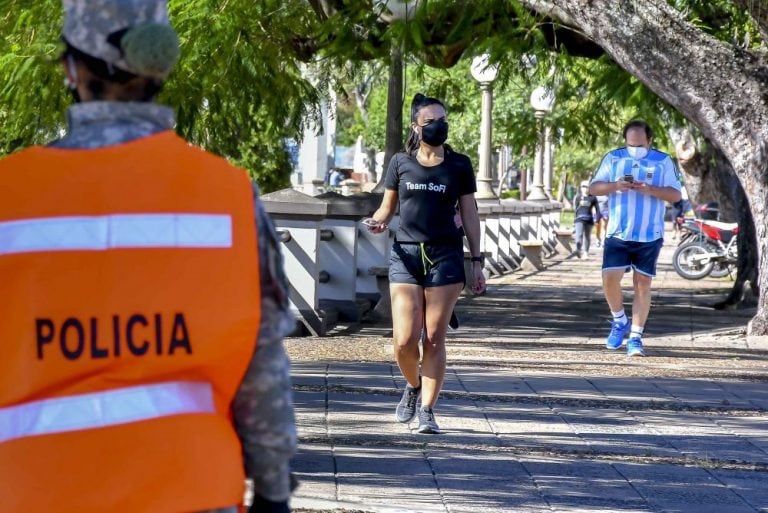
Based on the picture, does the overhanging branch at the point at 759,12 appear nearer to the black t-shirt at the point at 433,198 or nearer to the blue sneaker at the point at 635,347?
the blue sneaker at the point at 635,347

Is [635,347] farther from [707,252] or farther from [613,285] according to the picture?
[707,252]

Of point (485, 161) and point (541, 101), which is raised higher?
point (541, 101)

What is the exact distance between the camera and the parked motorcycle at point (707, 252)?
2416 centimetres

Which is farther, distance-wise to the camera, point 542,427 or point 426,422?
point 542,427

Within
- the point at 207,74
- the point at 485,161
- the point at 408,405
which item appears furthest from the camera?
the point at 485,161

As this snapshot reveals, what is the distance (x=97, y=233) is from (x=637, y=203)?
9802 mm

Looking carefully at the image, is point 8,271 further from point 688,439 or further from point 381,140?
point 381,140

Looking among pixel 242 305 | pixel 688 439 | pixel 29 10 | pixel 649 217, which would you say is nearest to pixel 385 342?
pixel 649 217

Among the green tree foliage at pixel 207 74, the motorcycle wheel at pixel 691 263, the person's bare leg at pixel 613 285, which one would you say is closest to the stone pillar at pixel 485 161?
the motorcycle wheel at pixel 691 263

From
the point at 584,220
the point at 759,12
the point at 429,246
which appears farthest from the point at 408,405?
the point at 584,220

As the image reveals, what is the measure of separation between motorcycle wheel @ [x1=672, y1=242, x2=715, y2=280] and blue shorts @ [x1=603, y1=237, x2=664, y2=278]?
12809 millimetres

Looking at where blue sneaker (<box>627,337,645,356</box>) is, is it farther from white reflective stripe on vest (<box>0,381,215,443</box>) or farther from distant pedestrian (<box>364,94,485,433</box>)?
white reflective stripe on vest (<box>0,381,215,443</box>)

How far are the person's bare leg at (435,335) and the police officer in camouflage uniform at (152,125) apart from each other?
520 cm

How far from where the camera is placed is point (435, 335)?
780 cm
